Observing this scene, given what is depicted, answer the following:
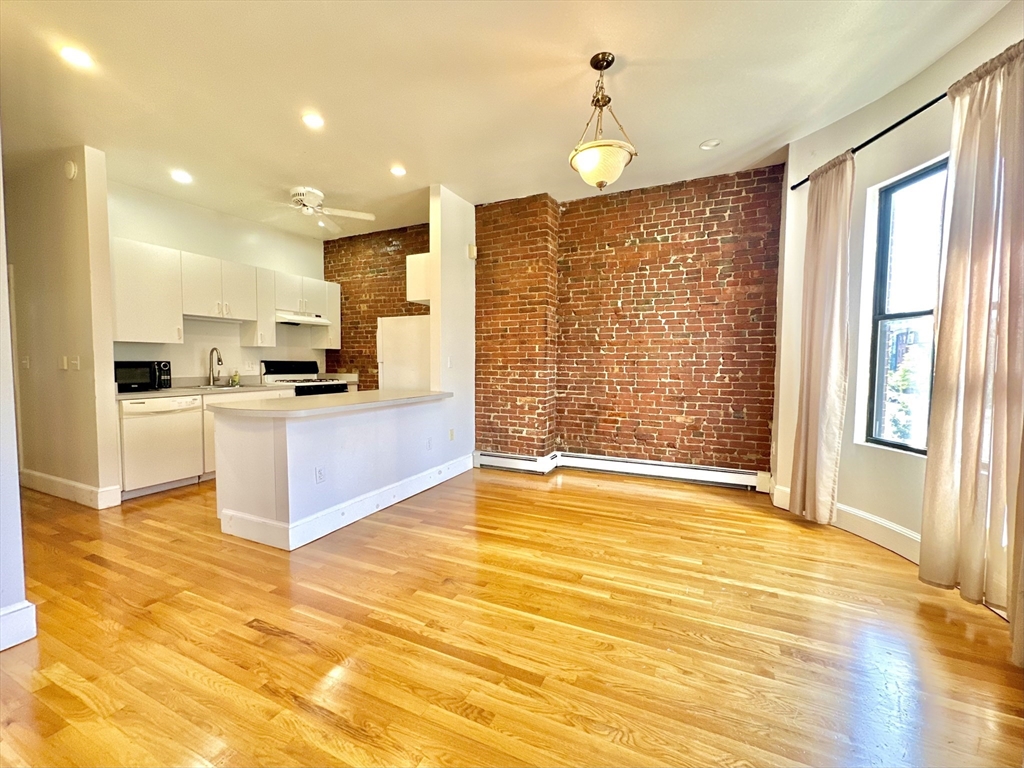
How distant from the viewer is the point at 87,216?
10.5 feet

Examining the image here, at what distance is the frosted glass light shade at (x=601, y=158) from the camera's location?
2256mm

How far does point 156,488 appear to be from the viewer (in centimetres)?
378

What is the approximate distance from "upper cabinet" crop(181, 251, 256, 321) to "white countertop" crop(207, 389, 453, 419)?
70.8 inches

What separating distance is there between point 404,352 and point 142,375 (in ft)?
7.95

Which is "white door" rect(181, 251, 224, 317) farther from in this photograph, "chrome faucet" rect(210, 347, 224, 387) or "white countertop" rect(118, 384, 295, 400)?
"white countertop" rect(118, 384, 295, 400)

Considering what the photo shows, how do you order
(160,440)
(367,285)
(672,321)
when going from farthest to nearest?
1. (367,285)
2. (672,321)
3. (160,440)

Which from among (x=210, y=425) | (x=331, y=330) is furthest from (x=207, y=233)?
(x=210, y=425)

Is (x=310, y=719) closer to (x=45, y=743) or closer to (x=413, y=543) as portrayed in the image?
(x=45, y=743)

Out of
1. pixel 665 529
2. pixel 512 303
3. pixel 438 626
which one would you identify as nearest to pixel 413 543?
pixel 438 626

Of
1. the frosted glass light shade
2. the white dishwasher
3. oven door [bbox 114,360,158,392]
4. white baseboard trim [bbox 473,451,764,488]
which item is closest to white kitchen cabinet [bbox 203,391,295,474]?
the white dishwasher

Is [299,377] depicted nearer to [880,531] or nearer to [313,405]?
[313,405]

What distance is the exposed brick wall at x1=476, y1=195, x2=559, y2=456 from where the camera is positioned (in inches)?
173

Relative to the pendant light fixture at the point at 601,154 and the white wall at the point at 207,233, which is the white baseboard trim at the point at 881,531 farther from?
the white wall at the point at 207,233

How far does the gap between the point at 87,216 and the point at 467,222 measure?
3.10m
